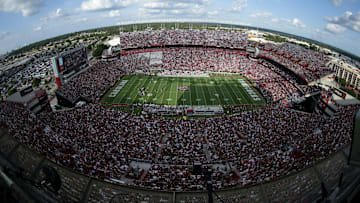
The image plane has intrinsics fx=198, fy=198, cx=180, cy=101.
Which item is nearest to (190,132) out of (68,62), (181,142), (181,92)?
(181,142)

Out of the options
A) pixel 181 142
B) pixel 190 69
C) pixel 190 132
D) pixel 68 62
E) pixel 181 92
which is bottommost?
pixel 181 142

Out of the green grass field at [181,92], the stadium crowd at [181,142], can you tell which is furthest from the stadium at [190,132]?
the green grass field at [181,92]

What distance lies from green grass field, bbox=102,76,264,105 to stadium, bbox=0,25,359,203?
179mm

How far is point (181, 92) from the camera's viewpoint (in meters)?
32.0

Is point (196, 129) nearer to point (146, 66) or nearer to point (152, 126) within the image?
point (152, 126)

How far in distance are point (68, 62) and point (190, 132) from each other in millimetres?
25894

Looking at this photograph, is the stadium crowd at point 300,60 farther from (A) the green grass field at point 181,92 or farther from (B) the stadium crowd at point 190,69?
(A) the green grass field at point 181,92

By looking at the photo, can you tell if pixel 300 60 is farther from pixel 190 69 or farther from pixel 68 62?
Answer: pixel 68 62

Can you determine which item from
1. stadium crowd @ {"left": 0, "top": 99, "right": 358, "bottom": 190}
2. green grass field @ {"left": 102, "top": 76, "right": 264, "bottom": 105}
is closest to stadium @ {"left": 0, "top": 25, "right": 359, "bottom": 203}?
stadium crowd @ {"left": 0, "top": 99, "right": 358, "bottom": 190}

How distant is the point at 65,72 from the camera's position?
3150 centimetres

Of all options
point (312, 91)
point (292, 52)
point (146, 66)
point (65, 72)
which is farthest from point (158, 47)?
point (312, 91)

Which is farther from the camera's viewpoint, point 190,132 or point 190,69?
point 190,69

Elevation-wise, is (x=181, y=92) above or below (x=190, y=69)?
below

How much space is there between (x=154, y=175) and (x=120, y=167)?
2.46 meters
